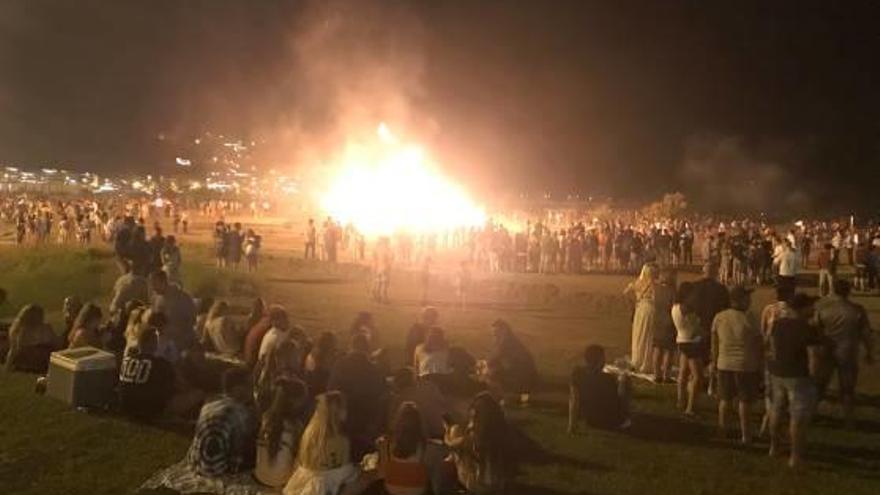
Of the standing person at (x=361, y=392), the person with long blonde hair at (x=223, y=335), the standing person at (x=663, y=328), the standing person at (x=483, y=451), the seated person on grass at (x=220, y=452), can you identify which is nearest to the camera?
the standing person at (x=483, y=451)

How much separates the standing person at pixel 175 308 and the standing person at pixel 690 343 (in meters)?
6.84

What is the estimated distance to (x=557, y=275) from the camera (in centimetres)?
2884

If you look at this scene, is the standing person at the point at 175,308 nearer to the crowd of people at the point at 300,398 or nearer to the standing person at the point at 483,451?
the crowd of people at the point at 300,398

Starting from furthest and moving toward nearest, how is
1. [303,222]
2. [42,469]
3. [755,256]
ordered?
[303,222]
[755,256]
[42,469]

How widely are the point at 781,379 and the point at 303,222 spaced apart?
50997mm

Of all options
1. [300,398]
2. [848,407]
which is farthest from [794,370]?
[300,398]

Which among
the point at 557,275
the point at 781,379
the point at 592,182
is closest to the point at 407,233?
the point at 557,275

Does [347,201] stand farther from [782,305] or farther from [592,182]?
[592,182]

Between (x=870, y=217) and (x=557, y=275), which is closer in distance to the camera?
(x=557, y=275)

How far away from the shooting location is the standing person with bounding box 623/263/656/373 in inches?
476

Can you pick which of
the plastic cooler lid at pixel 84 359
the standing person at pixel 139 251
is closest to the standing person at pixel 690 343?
the plastic cooler lid at pixel 84 359

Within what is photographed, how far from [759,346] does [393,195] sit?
39.6 m

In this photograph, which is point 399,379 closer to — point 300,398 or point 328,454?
point 300,398

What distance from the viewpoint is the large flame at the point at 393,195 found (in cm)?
4084
